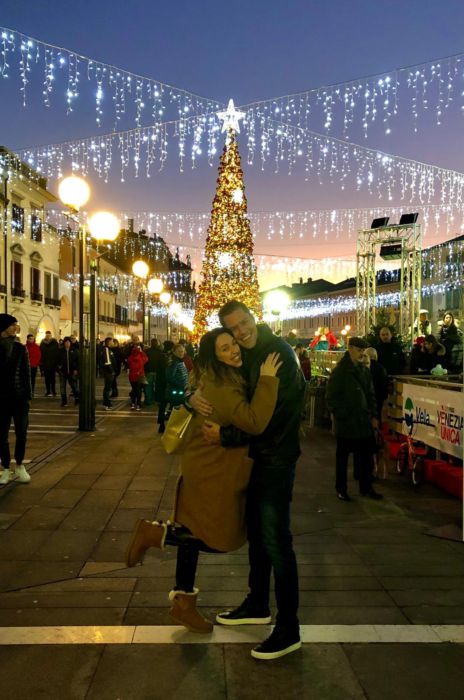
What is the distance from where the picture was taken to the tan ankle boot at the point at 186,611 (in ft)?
11.3

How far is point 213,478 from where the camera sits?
3.33 meters

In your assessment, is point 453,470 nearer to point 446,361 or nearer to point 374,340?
point 446,361

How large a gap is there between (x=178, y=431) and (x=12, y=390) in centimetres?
405

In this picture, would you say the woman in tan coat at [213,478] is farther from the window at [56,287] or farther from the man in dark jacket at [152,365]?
the window at [56,287]

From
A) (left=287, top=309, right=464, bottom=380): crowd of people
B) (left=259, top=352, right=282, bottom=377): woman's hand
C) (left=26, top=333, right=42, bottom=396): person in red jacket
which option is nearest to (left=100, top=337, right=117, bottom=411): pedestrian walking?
(left=26, top=333, right=42, bottom=396): person in red jacket

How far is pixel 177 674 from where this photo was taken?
309cm

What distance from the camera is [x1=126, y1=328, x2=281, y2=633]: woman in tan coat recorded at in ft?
10.4

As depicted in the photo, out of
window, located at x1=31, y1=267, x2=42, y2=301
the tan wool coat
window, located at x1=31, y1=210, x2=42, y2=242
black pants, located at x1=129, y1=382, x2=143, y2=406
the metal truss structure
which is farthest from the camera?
window, located at x1=31, y1=267, x2=42, y2=301

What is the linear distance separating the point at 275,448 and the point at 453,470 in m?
4.46

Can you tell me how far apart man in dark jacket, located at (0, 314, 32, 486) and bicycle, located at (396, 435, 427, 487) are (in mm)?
4458

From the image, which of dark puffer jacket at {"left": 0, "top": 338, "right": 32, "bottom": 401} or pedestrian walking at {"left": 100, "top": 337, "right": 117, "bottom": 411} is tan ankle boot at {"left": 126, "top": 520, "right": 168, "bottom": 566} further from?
pedestrian walking at {"left": 100, "top": 337, "right": 117, "bottom": 411}

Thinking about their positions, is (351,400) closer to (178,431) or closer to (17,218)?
(178,431)

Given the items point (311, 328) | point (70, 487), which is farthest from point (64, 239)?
point (311, 328)

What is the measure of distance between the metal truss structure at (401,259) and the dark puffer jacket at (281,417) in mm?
18439
